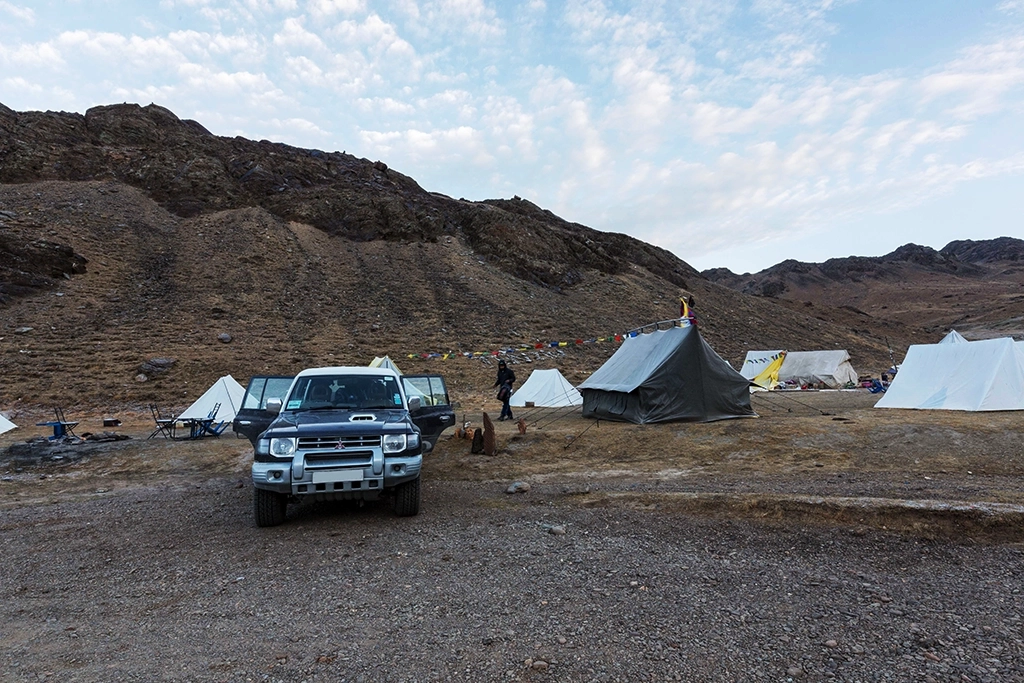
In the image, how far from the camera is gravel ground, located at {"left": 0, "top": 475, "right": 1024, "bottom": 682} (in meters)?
3.27

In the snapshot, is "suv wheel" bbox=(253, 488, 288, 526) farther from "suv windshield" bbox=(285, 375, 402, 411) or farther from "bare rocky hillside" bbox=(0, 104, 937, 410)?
"bare rocky hillside" bbox=(0, 104, 937, 410)

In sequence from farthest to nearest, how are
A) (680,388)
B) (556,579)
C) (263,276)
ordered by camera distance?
(263,276) < (680,388) < (556,579)

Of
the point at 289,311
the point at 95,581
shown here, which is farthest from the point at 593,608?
the point at 289,311

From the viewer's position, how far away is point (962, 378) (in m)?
14.3

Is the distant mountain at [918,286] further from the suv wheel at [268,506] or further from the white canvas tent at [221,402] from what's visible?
the suv wheel at [268,506]

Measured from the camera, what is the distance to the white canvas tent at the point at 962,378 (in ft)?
43.6

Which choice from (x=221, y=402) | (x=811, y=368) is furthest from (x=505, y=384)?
(x=811, y=368)

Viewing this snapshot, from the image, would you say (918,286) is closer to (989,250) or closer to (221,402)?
(989,250)

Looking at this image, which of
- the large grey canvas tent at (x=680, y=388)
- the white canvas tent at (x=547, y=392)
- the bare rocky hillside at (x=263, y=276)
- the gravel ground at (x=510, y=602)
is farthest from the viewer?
the bare rocky hillside at (x=263, y=276)

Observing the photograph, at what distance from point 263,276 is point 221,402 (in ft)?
63.0

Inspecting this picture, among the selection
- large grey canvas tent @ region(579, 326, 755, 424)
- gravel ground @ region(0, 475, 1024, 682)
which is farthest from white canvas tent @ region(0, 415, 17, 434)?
large grey canvas tent @ region(579, 326, 755, 424)

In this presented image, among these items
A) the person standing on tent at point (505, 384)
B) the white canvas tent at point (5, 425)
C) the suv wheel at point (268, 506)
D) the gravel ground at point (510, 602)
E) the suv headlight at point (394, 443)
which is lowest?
the gravel ground at point (510, 602)

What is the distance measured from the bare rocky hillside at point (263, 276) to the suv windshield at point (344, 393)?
702 inches

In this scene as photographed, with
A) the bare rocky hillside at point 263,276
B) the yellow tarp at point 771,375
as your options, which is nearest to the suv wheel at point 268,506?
the bare rocky hillside at point 263,276
